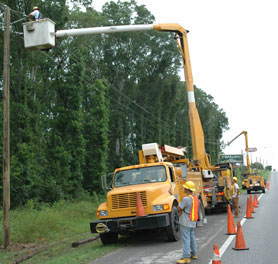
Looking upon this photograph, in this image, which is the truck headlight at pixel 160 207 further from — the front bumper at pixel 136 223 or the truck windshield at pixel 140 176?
the truck windshield at pixel 140 176

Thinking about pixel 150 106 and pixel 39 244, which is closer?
pixel 39 244

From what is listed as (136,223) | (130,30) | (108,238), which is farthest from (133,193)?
(130,30)

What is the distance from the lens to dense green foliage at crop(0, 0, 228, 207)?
24.9 m

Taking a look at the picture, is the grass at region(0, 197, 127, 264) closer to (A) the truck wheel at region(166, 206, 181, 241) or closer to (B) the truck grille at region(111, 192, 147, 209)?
(B) the truck grille at region(111, 192, 147, 209)

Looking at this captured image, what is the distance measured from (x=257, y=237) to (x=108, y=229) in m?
4.53

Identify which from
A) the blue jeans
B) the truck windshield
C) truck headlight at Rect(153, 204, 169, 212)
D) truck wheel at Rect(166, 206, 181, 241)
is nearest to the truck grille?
truck headlight at Rect(153, 204, 169, 212)

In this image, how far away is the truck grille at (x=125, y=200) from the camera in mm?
11508

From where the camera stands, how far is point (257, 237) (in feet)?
39.2

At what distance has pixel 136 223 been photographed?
36.9 feet

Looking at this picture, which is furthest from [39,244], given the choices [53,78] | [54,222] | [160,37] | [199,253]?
[160,37]

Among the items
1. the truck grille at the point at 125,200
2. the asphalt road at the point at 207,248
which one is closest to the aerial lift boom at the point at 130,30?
the truck grille at the point at 125,200

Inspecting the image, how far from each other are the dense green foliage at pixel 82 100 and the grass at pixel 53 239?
5684 mm

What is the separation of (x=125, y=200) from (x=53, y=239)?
4.64 meters

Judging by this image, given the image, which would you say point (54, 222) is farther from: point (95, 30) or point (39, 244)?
point (95, 30)
